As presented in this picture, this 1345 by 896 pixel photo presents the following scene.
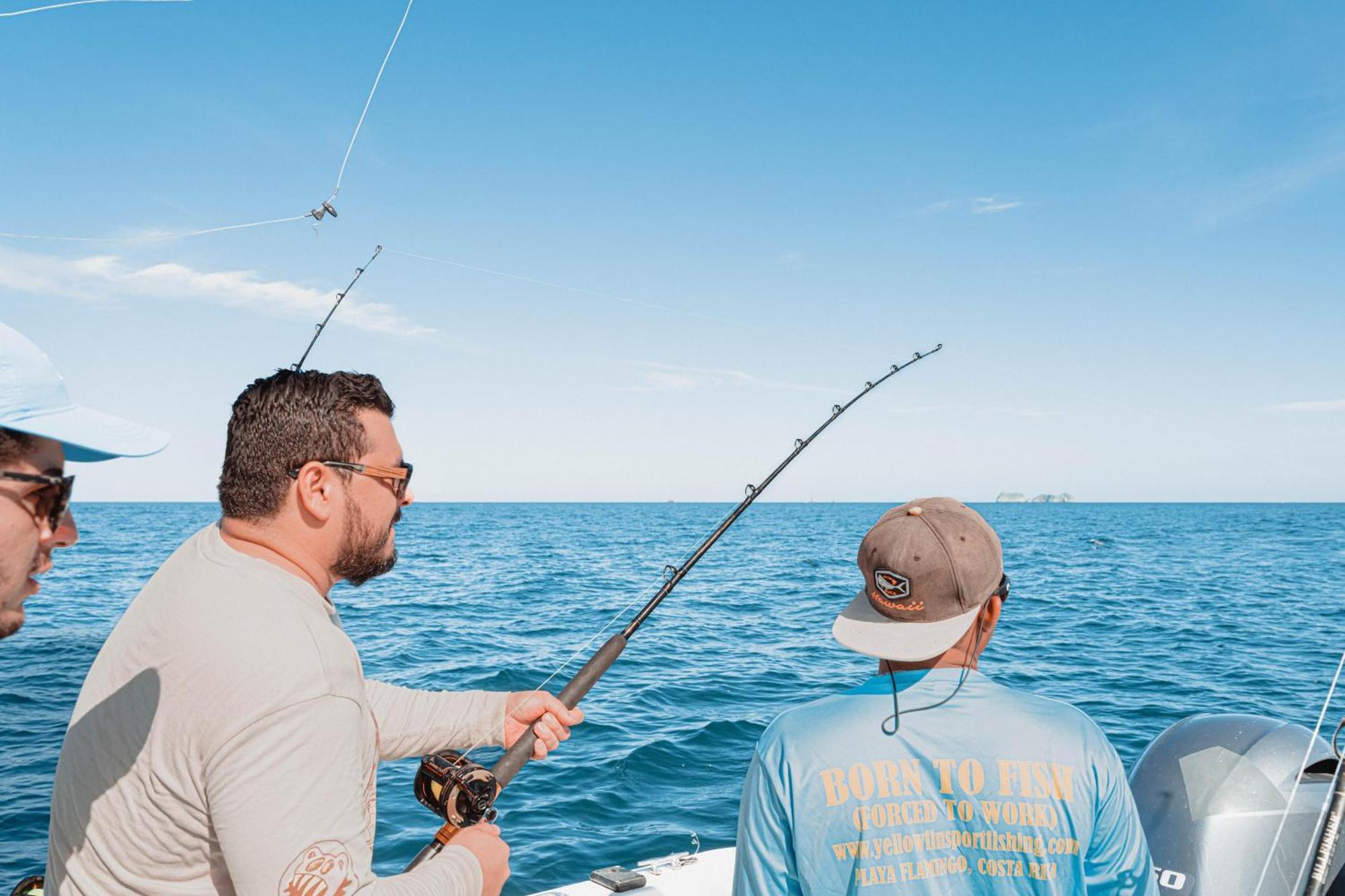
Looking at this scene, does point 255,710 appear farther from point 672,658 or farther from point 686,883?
point 672,658

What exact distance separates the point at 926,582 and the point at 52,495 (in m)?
1.52

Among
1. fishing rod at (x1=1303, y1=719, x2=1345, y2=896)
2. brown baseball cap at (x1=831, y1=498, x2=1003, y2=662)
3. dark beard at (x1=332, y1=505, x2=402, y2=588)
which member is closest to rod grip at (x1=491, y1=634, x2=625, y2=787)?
dark beard at (x1=332, y1=505, x2=402, y2=588)

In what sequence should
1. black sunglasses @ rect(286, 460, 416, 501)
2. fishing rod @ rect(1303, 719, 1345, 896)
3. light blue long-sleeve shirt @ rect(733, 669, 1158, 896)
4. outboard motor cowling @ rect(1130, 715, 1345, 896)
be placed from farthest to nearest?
outboard motor cowling @ rect(1130, 715, 1345, 896), fishing rod @ rect(1303, 719, 1345, 896), black sunglasses @ rect(286, 460, 416, 501), light blue long-sleeve shirt @ rect(733, 669, 1158, 896)

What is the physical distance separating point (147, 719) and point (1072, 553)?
34.4m

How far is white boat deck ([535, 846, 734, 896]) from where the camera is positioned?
150 inches

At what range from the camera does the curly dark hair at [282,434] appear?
1.75 meters

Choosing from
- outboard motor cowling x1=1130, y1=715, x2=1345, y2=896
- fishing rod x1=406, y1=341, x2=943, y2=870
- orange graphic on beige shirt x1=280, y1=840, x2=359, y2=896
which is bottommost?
outboard motor cowling x1=1130, y1=715, x2=1345, y2=896

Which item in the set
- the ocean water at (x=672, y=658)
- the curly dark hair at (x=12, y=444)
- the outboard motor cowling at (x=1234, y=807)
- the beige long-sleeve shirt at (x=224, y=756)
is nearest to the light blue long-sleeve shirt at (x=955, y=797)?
the beige long-sleeve shirt at (x=224, y=756)

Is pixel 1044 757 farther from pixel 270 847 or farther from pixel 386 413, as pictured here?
pixel 386 413

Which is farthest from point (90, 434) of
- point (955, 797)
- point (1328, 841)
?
point (1328, 841)

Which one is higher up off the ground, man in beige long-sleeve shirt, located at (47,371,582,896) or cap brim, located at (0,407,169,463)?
cap brim, located at (0,407,169,463)

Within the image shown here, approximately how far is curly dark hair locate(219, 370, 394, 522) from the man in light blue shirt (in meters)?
1.05

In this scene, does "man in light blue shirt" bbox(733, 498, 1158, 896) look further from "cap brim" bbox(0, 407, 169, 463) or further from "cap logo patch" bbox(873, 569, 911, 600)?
"cap brim" bbox(0, 407, 169, 463)

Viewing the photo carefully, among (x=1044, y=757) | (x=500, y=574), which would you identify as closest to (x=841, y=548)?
(x=500, y=574)
